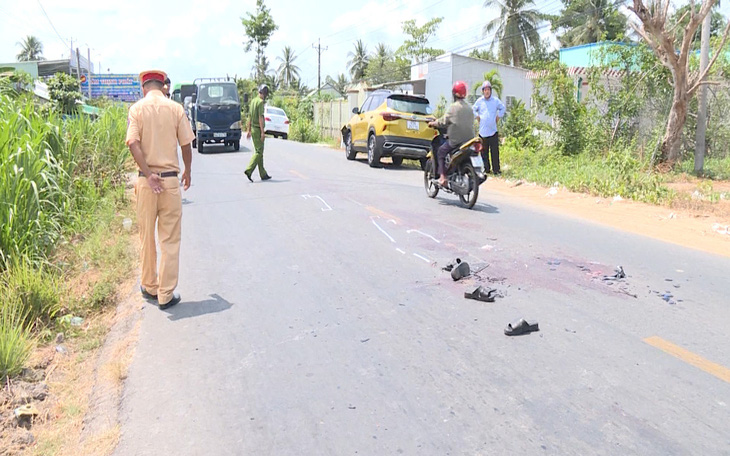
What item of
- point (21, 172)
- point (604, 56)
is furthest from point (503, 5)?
point (21, 172)

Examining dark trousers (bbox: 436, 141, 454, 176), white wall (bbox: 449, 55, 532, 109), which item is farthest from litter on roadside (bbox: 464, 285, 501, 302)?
white wall (bbox: 449, 55, 532, 109)

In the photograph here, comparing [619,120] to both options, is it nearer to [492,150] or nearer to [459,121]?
[492,150]

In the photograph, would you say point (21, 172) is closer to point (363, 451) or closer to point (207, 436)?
point (207, 436)

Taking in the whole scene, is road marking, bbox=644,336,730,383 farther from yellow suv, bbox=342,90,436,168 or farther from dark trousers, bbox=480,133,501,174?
yellow suv, bbox=342,90,436,168

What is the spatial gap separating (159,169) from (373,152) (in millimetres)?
11171

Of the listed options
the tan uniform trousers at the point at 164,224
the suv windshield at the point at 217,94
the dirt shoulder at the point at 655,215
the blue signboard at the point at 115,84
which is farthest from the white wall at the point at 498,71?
the blue signboard at the point at 115,84

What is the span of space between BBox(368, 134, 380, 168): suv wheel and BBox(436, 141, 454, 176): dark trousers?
5.73 metres

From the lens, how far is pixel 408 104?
15.6m

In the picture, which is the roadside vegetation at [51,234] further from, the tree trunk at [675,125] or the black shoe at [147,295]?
the tree trunk at [675,125]

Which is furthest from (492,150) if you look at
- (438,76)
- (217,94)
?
(438,76)

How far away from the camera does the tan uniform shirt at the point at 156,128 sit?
16.6ft

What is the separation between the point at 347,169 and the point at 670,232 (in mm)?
8833

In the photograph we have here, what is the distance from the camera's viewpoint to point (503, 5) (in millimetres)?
51906

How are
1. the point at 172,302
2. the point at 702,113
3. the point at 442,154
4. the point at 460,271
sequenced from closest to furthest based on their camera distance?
the point at 172,302 < the point at 460,271 < the point at 442,154 < the point at 702,113
